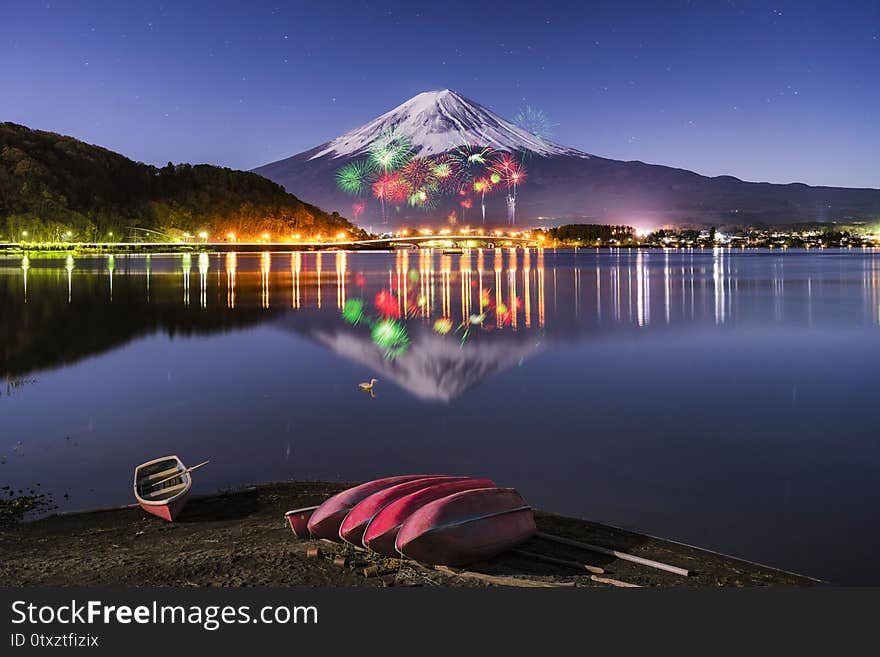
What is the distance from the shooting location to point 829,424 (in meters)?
14.1

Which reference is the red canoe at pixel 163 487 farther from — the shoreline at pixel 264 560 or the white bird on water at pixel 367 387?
the white bird on water at pixel 367 387

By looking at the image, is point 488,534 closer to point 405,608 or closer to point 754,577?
point 405,608

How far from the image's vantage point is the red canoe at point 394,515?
24.7ft

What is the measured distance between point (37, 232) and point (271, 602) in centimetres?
16928

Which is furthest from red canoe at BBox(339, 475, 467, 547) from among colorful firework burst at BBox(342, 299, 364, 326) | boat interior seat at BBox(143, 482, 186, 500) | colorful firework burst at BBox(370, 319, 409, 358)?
colorful firework burst at BBox(342, 299, 364, 326)

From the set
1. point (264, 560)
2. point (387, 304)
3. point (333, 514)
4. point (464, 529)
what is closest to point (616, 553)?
point (464, 529)

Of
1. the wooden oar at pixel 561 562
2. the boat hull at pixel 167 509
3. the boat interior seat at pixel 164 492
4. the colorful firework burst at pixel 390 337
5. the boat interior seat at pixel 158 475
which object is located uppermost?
the colorful firework burst at pixel 390 337

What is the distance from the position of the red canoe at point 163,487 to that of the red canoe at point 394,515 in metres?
2.84

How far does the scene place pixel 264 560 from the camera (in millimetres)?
7316

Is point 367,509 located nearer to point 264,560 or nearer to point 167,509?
point 264,560

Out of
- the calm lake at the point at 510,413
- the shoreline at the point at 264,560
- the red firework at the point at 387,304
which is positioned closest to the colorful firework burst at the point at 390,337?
the calm lake at the point at 510,413

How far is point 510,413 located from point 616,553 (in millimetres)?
7696

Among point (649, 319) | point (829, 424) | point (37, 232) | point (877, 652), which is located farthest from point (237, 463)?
point (37, 232)

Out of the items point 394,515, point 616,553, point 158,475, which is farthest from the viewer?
point 158,475
